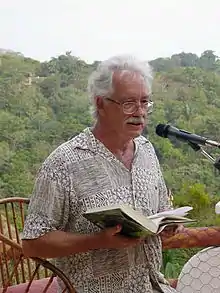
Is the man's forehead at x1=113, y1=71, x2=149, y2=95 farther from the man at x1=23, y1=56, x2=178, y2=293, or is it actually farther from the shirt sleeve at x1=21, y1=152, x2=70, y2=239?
the shirt sleeve at x1=21, y1=152, x2=70, y2=239

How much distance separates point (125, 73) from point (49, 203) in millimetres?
359

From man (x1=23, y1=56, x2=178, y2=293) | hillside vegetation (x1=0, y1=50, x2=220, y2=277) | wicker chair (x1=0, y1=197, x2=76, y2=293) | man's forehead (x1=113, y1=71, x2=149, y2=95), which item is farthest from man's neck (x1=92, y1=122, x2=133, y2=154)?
hillside vegetation (x1=0, y1=50, x2=220, y2=277)

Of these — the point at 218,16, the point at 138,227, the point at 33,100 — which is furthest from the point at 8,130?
the point at 138,227

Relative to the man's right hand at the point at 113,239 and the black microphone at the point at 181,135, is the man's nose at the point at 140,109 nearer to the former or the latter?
the black microphone at the point at 181,135

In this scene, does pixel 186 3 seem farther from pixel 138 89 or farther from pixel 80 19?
pixel 138 89

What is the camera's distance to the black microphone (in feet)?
5.44

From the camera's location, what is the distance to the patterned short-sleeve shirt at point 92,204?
153 centimetres

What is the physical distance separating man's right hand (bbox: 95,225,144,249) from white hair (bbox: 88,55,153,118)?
0.32 m

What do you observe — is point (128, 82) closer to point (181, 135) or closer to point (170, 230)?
point (181, 135)

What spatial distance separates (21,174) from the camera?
9.77ft

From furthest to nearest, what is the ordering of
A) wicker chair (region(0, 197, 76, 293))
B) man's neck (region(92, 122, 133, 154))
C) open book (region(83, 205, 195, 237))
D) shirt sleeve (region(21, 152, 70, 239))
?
wicker chair (region(0, 197, 76, 293))
man's neck (region(92, 122, 133, 154))
shirt sleeve (region(21, 152, 70, 239))
open book (region(83, 205, 195, 237))

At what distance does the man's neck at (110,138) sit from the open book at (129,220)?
219 mm

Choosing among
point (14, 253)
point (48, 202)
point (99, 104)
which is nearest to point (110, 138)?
point (99, 104)

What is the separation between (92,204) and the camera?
1555mm
